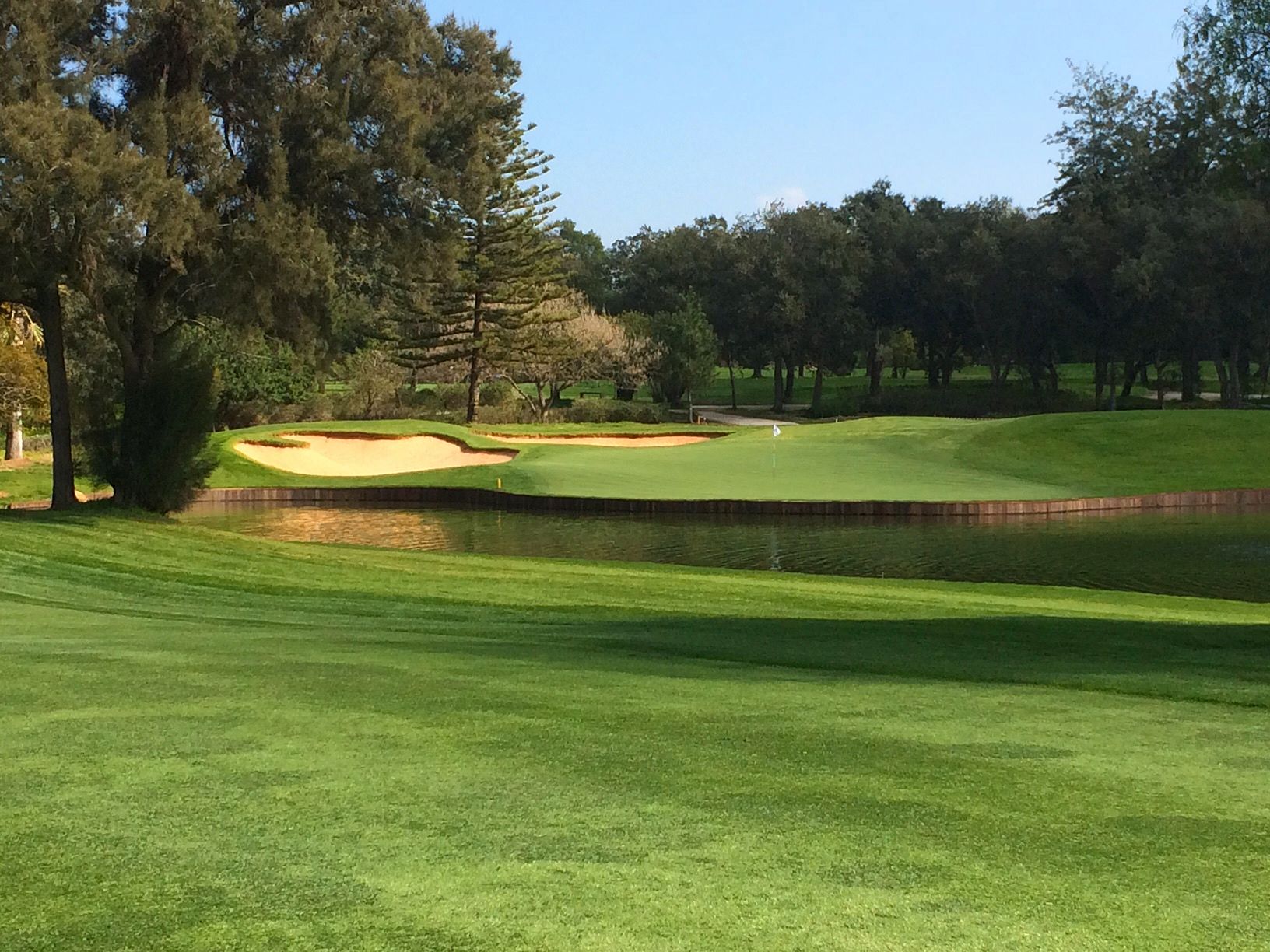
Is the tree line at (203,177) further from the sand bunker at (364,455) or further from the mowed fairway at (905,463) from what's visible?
the sand bunker at (364,455)

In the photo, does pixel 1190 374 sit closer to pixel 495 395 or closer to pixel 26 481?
pixel 495 395

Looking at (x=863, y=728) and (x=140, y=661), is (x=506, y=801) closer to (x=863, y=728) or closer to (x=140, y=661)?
(x=863, y=728)

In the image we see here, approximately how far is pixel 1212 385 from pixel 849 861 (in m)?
78.0

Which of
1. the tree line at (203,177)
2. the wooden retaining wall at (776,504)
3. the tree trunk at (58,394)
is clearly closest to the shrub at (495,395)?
the wooden retaining wall at (776,504)

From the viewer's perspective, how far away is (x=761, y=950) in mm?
2891

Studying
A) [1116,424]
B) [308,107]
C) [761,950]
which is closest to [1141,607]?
[761,950]

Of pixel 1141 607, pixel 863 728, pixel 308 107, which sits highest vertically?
pixel 308 107

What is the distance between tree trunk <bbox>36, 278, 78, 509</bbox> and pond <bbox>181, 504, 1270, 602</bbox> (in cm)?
425

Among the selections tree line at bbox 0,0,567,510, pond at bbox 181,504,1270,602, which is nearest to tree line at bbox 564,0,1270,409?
pond at bbox 181,504,1270,602

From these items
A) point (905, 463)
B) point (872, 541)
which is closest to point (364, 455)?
point (905, 463)

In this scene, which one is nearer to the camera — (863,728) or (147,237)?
(863,728)

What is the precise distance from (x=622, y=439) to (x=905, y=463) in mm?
13686

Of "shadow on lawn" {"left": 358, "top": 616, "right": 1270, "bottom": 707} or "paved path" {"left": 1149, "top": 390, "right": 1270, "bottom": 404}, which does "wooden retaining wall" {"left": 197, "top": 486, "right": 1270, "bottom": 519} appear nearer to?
"shadow on lawn" {"left": 358, "top": 616, "right": 1270, "bottom": 707}

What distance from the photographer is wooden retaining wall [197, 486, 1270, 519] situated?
27672 mm
